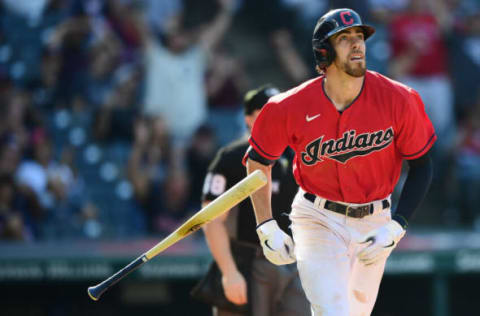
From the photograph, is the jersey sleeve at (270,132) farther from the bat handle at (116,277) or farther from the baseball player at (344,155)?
the bat handle at (116,277)

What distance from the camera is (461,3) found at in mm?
10086

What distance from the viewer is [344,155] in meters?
3.65

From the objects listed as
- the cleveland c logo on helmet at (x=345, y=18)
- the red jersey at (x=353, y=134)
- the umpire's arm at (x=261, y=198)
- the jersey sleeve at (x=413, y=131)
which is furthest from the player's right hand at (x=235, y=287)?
the cleveland c logo on helmet at (x=345, y=18)

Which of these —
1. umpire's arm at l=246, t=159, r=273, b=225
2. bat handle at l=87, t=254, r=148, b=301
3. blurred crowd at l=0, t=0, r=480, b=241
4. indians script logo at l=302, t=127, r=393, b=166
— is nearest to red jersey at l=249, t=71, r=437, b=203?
indians script logo at l=302, t=127, r=393, b=166

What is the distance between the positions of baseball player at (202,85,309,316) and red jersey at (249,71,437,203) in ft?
2.31

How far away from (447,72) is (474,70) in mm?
428

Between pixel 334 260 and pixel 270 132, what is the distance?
0.64m

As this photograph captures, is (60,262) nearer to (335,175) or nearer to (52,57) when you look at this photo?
(52,57)

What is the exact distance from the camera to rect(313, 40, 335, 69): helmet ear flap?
11.9ft

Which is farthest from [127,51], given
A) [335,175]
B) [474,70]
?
[335,175]

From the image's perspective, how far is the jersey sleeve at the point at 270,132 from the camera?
12.2 ft

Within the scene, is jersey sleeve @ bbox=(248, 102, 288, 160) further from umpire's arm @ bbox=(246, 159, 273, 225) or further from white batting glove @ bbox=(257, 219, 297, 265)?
white batting glove @ bbox=(257, 219, 297, 265)

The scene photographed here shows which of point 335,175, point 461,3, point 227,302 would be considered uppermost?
point 461,3

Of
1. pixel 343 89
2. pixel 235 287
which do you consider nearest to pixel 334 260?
pixel 343 89
